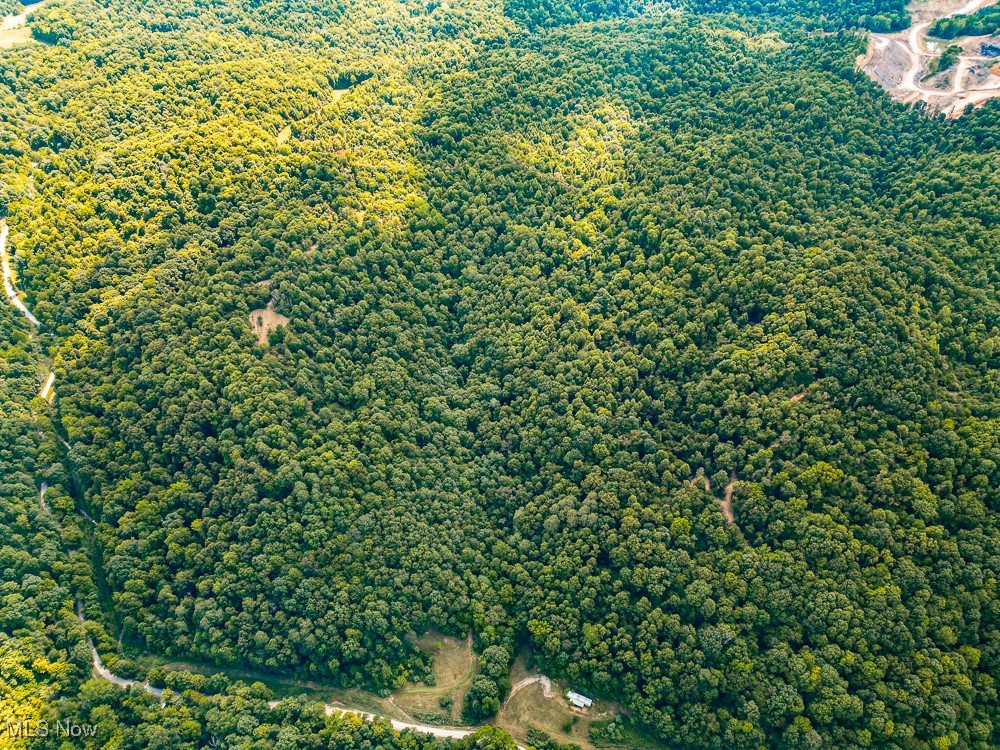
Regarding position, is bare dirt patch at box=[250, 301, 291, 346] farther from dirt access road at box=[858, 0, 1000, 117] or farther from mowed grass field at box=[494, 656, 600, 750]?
dirt access road at box=[858, 0, 1000, 117]

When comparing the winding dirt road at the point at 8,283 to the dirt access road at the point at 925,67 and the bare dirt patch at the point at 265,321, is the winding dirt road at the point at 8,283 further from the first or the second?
the dirt access road at the point at 925,67

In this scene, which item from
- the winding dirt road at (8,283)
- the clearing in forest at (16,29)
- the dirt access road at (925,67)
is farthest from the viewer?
the clearing in forest at (16,29)

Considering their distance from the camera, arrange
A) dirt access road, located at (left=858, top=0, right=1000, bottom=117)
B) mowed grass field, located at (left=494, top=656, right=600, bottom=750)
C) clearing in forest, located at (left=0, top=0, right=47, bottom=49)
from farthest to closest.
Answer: clearing in forest, located at (left=0, top=0, right=47, bottom=49) < dirt access road, located at (left=858, top=0, right=1000, bottom=117) < mowed grass field, located at (left=494, top=656, right=600, bottom=750)

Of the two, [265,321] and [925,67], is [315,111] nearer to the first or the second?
[265,321]

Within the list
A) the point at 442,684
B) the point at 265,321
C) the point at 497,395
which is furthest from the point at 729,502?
the point at 265,321

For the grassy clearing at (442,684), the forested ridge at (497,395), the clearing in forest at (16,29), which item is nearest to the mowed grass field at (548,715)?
the forested ridge at (497,395)

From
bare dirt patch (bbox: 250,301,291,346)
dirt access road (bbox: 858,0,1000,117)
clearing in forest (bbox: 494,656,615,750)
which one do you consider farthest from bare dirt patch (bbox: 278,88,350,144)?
dirt access road (bbox: 858,0,1000,117)

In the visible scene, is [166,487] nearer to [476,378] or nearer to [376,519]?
[376,519]
